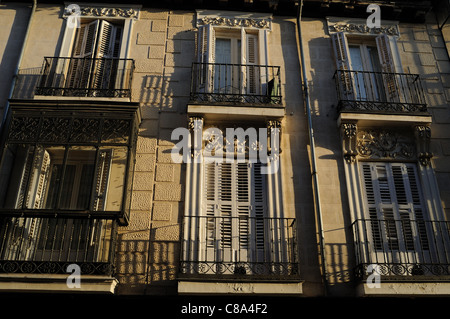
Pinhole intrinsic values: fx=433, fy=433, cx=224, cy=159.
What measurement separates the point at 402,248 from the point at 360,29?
5.35 meters

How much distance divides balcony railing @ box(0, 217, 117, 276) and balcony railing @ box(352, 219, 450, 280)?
14.5 feet

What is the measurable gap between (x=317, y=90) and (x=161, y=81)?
3.40 meters

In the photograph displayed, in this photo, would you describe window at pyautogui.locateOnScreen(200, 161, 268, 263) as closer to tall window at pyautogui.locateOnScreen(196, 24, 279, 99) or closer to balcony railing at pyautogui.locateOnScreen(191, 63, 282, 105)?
balcony railing at pyautogui.locateOnScreen(191, 63, 282, 105)

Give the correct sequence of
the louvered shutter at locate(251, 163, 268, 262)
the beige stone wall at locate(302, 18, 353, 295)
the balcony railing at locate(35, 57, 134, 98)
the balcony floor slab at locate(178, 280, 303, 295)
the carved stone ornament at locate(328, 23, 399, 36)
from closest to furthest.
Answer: the balcony floor slab at locate(178, 280, 303, 295), the beige stone wall at locate(302, 18, 353, 295), the louvered shutter at locate(251, 163, 268, 262), the balcony railing at locate(35, 57, 134, 98), the carved stone ornament at locate(328, 23, 399, 36)

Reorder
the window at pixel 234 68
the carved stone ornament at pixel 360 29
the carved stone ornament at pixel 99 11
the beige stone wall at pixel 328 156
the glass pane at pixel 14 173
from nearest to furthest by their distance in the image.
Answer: the beige stone wall at pixel 328 156 < the glass pane at pixel 14 173 < the window at pixel 234 68 < the carved stone ornament at pixel 99 11 < the carved stone ornament at pixel 360 29

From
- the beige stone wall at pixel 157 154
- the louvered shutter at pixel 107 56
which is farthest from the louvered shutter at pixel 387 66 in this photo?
the louvered shutter at pixel 107 56

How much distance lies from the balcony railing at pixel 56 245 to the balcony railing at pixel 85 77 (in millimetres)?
2738

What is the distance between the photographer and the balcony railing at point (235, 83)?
8.95 meters

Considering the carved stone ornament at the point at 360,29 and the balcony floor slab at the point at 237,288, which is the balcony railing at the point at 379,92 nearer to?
the carved stone ornament at the point at 360,29

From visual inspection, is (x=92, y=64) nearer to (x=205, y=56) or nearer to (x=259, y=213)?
(x=205, y=56)

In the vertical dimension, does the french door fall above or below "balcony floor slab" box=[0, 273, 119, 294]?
above

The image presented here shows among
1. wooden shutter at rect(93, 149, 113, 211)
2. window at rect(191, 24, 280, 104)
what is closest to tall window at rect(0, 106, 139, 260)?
wooden shutter at rect(93, 149, 113, 211)

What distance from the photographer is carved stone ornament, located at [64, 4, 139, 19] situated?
33.4ft
